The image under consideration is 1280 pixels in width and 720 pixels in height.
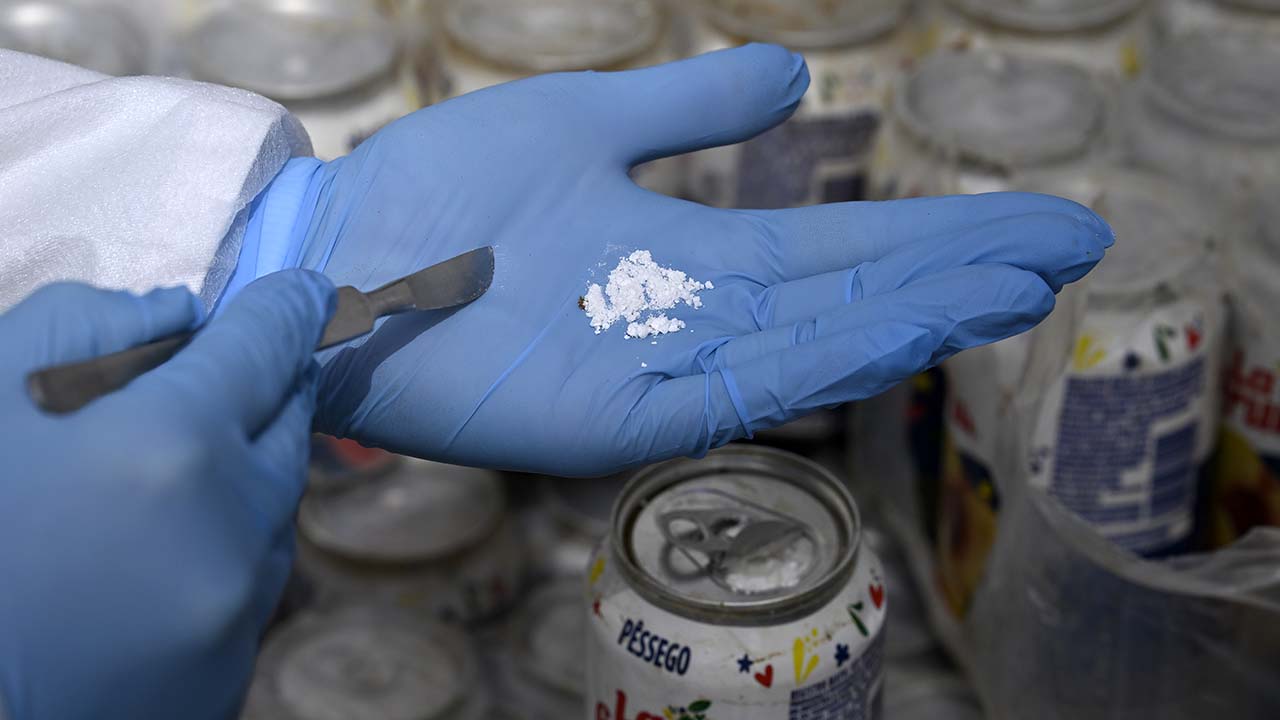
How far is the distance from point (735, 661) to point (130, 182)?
0.57 meters

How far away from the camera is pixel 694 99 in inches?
42.1

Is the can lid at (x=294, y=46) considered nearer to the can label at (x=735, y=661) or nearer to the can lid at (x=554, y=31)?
the can lid at (x=554, y=31)

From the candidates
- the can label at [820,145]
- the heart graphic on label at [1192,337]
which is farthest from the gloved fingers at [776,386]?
the can label at [820,145]

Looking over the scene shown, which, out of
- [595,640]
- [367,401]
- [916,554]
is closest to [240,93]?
[367,401]

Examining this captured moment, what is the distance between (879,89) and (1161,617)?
793 millimetres

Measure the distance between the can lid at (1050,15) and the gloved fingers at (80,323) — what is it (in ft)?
3.96

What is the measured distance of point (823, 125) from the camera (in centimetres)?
159

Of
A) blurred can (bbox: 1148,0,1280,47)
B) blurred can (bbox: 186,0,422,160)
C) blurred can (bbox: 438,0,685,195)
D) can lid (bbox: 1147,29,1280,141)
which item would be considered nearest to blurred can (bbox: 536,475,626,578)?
blurred can (bbox: 438,0,685,195)

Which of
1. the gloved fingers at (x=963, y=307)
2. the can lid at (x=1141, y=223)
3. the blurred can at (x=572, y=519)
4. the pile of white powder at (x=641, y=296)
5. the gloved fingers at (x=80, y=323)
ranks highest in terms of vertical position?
the gloved fingers at (x=80, y=323)

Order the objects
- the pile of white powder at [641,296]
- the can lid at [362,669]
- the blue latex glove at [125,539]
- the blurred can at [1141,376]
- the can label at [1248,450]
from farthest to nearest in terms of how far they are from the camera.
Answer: the can lid at [362,669] < the can label at [1248,450] < the blurred can at [1141,376] < the pile of white powder at [641,296] < the blue latex glove at [125,539]

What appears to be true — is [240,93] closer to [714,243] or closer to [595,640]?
[714,243]

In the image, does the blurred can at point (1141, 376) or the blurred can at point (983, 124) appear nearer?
the blurred can at point (1141, 376)

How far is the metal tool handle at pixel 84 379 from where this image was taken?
68 centimetres

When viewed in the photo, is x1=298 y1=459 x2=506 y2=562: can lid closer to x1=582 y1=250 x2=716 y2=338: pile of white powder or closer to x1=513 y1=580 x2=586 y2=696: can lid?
x1=513 y1=580 x2=586 y2=696: can lid
